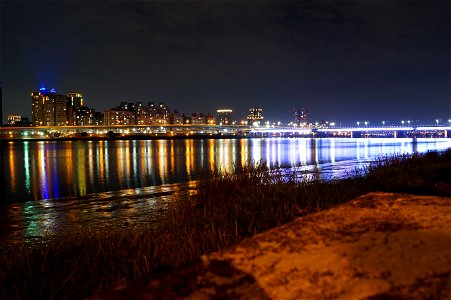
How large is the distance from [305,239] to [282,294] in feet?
1.63

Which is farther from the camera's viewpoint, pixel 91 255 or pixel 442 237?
pixel 91 255

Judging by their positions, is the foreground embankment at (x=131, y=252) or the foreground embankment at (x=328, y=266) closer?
the foreground embankment at (x=328, y=266)

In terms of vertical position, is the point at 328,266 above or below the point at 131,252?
above

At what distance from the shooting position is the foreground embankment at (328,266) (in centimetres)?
205

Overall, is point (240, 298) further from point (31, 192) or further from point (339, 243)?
point (31, 192)

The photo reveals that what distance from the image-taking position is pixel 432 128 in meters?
170

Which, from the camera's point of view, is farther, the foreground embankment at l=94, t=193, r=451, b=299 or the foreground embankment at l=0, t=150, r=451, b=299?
the foreground embankment at l=0, t=150, r=451, b=299

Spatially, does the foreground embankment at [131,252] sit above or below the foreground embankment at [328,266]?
below

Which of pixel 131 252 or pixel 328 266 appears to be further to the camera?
pixel 131 252

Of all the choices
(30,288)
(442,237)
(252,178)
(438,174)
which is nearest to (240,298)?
(442,237)

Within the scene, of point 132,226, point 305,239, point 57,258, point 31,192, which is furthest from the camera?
point 31,192

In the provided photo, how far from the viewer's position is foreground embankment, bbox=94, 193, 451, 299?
2.05 metres

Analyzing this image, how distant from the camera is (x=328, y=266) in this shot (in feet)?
7.24

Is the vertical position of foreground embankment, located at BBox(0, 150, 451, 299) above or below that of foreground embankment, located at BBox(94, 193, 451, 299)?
below
